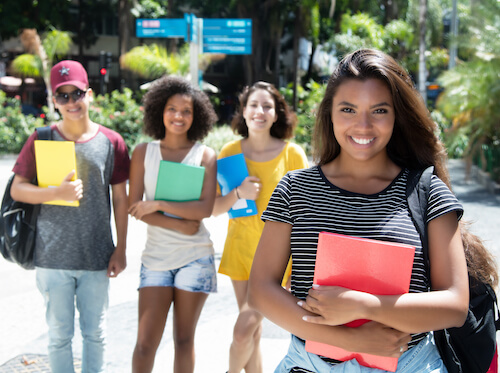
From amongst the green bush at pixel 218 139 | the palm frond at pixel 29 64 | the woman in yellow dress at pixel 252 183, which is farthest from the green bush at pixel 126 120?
the woman in yellow dress at pixel 252 183

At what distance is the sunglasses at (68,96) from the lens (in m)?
3.09

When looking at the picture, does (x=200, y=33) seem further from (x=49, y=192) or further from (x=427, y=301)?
(x=427, y=301)

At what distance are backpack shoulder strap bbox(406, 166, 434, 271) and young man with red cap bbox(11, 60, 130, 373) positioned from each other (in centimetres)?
184

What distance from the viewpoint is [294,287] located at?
182cm

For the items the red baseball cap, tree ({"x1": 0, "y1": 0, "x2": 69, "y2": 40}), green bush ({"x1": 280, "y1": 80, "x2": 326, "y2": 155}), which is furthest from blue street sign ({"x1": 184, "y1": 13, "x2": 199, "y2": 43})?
tree ({"x1": 0, "y1": 0, "x2": 69, "y2": 40})

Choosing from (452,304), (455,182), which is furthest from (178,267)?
(455,182)

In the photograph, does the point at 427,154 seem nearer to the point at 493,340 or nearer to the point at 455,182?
the point at 493,340

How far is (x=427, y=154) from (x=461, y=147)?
19.1 meters

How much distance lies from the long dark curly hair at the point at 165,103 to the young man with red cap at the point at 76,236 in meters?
0.38

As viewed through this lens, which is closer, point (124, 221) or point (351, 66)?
point (351, 66)

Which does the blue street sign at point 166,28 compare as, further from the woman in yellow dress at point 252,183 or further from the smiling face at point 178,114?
the smiling face at point 178,114

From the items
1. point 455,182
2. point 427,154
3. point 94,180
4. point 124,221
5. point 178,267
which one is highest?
point 427,154

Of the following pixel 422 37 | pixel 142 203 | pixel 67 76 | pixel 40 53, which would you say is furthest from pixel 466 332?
pixel 40 53

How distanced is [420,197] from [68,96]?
2152 millimetres
